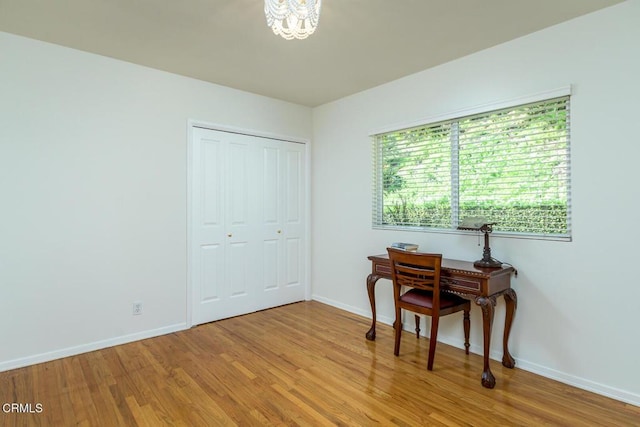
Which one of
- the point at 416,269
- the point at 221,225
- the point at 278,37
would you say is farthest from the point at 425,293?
the point at 278,37

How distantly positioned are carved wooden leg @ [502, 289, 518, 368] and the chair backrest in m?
0.57

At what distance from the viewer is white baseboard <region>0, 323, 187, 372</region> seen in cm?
253

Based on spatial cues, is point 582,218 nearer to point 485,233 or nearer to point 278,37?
point 485,233

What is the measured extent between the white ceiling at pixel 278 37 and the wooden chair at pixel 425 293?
5.50ft

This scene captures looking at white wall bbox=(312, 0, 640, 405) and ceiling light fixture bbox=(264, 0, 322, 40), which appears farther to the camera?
white wall bbox=(312, 0, 640, 405)

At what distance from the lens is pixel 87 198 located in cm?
284

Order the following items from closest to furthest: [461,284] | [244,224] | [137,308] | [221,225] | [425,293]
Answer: [461,284] < [425,293] < [137,308] < [221,225] < [244,224]

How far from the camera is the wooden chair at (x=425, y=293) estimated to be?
2463 mm

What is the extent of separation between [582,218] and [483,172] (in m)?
0.78

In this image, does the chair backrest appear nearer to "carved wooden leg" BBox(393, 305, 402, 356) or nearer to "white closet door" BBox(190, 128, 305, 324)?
"carved wooden leg" BBox(393, 305, 402, 356)

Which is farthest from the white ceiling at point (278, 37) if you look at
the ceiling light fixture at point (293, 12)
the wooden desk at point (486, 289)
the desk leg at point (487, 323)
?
the desk leg at point (487, 323)

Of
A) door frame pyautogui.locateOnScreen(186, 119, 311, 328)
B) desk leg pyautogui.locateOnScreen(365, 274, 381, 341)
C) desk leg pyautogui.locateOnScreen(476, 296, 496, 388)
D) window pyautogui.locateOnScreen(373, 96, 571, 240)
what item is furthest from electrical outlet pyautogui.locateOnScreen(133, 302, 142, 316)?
desk leg pyautogui.locateOnScreen(476, 296, 496, 388)

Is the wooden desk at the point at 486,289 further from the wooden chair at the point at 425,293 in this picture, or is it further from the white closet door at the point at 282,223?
the white closet door at the point at 282,223

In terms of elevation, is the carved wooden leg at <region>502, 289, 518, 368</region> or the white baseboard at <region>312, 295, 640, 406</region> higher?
the carved wooden leg at <region>502, 289, 518, 368</region>
